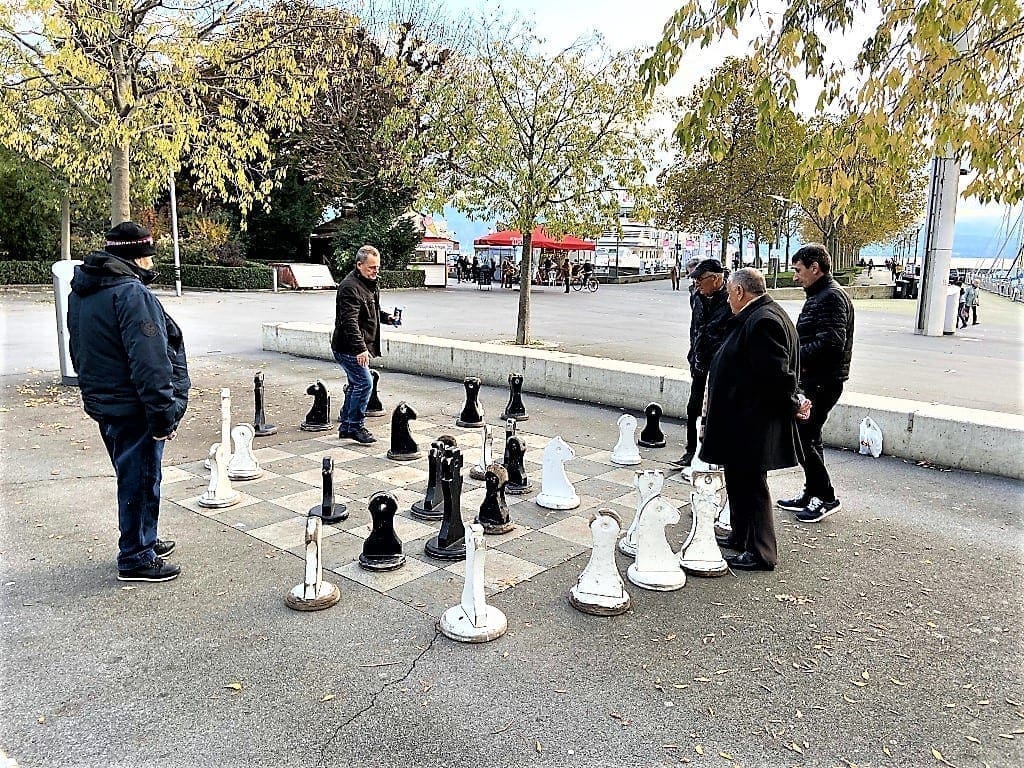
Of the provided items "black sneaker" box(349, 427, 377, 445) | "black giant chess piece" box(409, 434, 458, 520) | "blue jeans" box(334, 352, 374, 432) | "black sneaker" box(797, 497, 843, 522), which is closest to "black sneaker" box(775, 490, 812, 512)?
"black sneaker" box(797, 497, 843, 522)

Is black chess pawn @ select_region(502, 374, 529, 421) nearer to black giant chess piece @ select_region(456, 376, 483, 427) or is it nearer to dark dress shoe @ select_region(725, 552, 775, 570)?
black giant chess piece @ select_region(456, 376, 483, 427)

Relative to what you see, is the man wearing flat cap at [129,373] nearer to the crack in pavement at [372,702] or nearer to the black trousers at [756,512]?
the crack in pavement at [372,702]

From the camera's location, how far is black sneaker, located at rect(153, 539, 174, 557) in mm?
5043

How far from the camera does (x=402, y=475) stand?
279 inches

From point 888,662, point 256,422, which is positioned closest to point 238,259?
point 256,422

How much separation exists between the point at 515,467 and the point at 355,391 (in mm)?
2343

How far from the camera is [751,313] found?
16.7 ft

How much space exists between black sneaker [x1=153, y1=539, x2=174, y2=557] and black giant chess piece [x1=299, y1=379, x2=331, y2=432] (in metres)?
3.57

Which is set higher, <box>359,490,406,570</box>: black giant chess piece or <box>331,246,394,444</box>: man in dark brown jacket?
<box>331,246,394,444</box>: man in dark brown jacket

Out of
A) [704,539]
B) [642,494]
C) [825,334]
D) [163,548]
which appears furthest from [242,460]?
[825,334]

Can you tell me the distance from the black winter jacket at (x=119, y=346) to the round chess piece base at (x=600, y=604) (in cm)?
256

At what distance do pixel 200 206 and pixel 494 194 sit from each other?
26.5 m

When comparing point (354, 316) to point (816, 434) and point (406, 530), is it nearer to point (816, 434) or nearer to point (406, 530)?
point (406, 530)

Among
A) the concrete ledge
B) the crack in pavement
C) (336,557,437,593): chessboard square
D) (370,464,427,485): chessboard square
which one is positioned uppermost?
the concrete ledge
